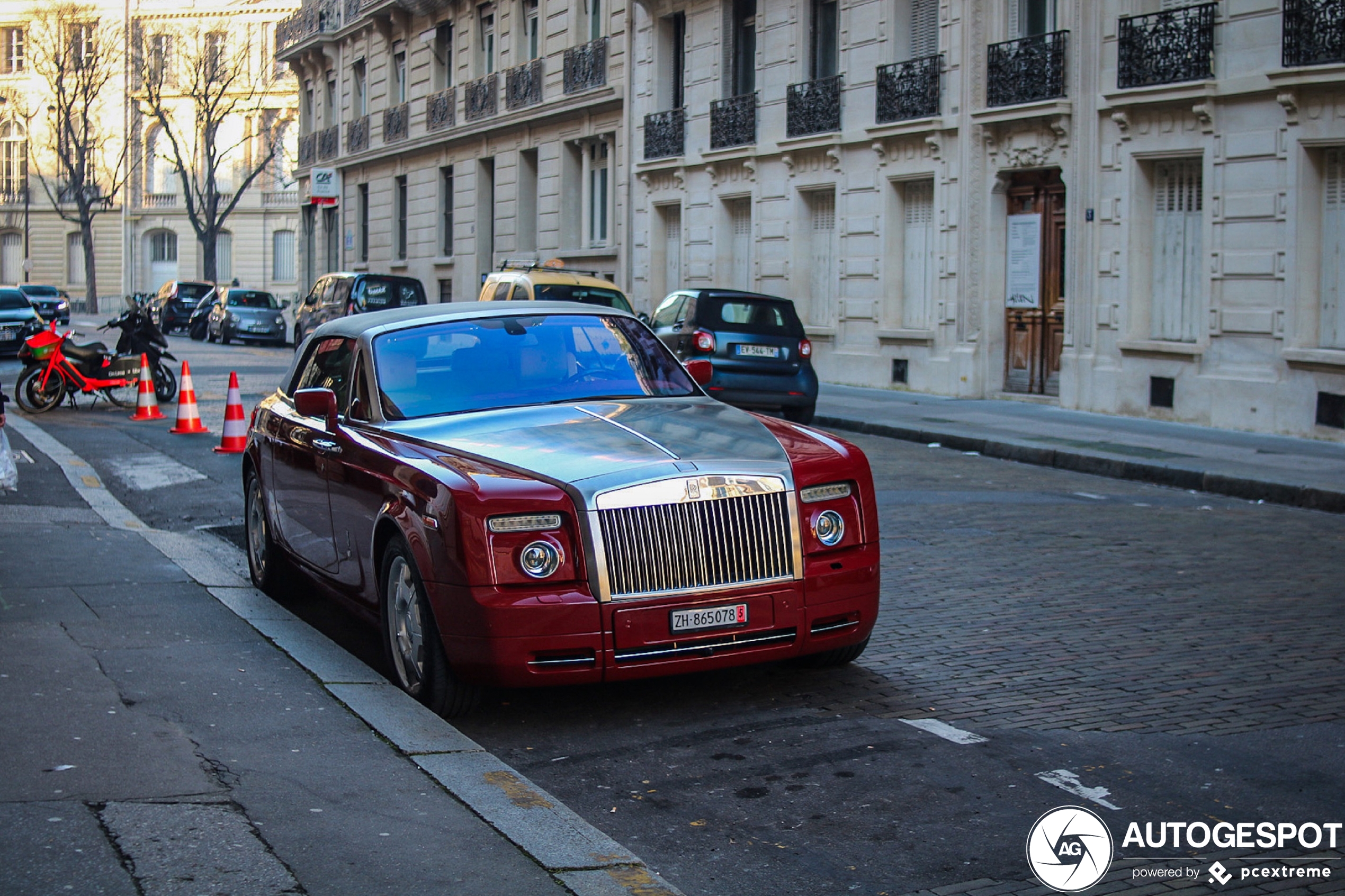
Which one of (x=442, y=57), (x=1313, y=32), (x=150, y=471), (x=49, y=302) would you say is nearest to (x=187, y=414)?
(x=150, y=471)

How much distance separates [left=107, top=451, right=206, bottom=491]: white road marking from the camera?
12.8 m

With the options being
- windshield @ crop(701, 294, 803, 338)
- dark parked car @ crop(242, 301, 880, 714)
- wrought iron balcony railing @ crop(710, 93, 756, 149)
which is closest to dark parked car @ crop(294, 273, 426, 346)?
wrought iron balcony railing @ crop(710, 93, 756, 149)

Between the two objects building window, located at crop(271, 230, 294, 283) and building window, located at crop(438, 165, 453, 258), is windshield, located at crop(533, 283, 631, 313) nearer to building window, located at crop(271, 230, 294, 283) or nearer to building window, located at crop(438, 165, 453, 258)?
building window, located at crop(438, 165, 453, 258)

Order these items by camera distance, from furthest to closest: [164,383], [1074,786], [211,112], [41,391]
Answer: [211,112]
[164,383]
[41,391]
[1074,786]

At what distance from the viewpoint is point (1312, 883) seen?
397 centimetres

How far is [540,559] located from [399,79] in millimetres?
40754

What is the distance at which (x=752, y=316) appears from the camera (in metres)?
18.8

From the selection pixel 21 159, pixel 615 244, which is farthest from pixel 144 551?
pixel 21 159

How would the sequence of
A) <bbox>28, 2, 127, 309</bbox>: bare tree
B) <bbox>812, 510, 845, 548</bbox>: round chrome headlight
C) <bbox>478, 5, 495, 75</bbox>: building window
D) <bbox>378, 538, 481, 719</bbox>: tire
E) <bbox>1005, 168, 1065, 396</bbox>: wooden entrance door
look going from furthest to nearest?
1. <bbox>28, 2, 127, 309</bbox>: bare tree
2. <bbox>478, 5, 495, 75</bbox>: building window
3. <bbox>1005, 168, 1065, 396</bbox>: wooden entrance door
4. <bbox>812, 510, 845, 548</bbox>: round chrome headlight
5. <bbox>378, 538, 481, 719</bbox>: tire

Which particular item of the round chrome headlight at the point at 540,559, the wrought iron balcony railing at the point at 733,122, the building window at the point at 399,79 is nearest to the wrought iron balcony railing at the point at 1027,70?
the wrought iron balcony railing at the point at 733,122

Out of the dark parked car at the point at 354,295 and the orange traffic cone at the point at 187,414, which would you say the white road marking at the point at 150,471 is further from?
the dark parked car at the point at 354,295

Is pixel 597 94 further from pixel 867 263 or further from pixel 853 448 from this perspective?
pixel 853 448

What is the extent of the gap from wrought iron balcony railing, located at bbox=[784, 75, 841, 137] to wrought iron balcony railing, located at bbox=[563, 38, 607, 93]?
7.48 m

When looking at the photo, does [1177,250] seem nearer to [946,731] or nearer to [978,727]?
[978,727]
